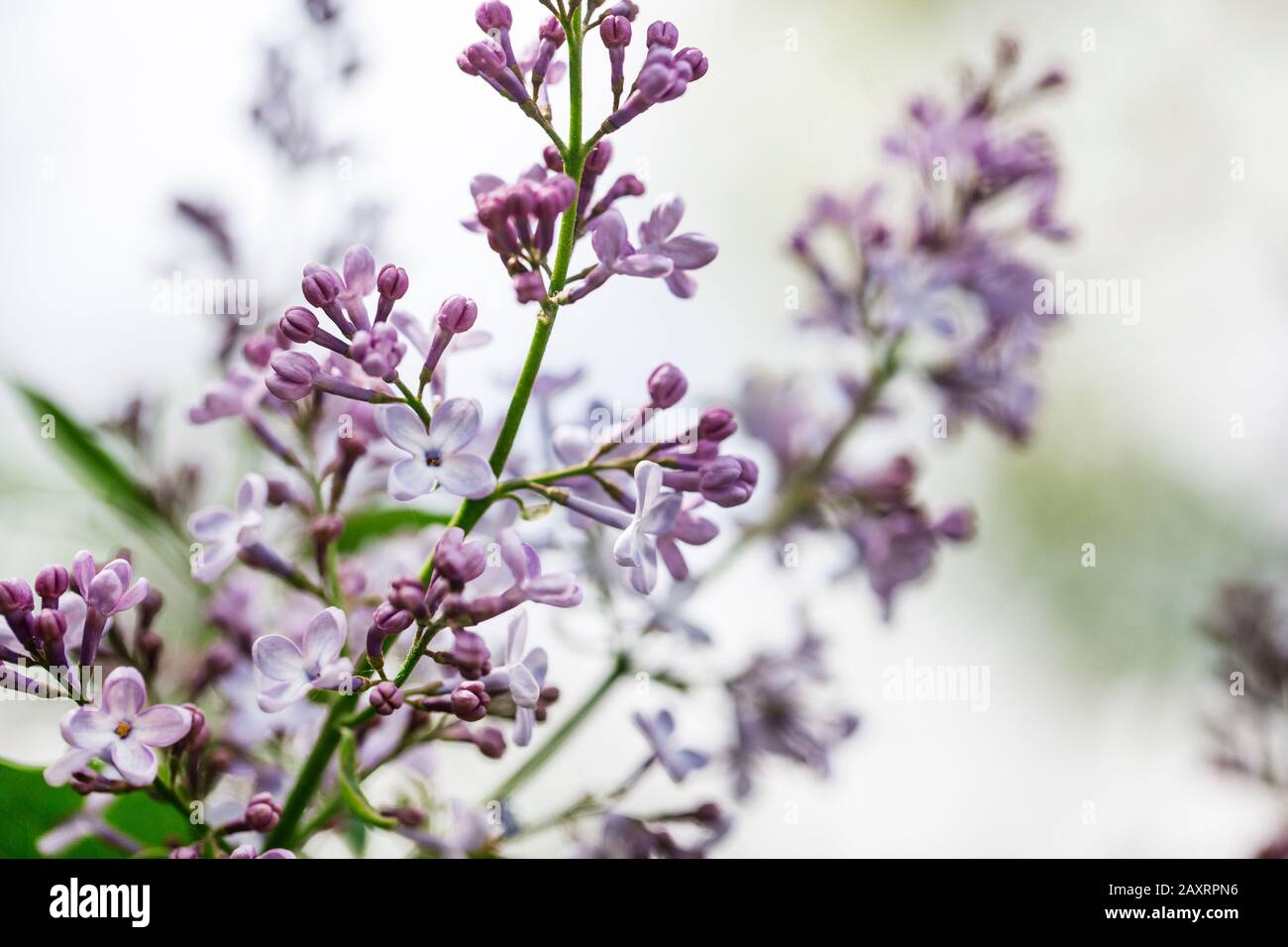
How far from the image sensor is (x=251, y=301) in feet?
4.60

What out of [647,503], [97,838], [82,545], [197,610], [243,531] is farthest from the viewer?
[82,545]

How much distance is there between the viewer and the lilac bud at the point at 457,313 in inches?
29.2

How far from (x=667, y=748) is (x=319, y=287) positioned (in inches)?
18.4

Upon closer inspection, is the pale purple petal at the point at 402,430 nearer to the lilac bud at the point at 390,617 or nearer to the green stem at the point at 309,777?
the lilac bud at the point at 390,617

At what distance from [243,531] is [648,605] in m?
0.40

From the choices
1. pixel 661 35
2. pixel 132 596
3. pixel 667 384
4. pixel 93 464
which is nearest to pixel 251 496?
pixel 132 596

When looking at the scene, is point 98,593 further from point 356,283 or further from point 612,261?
point 612,261

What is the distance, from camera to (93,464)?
136 centimetres

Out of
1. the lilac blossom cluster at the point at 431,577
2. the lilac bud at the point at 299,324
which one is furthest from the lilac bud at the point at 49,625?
the lilac bud at the point at 299,324

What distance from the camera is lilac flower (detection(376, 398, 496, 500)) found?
69cm

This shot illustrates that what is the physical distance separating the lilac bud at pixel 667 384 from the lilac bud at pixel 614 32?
0.72 ft

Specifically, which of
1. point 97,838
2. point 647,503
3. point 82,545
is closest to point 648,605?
point 647,503
